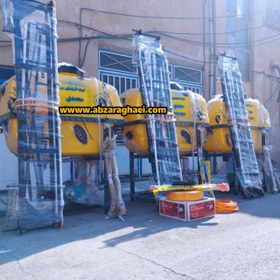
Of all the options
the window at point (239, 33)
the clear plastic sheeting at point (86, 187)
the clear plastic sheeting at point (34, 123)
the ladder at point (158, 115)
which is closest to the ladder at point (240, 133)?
the ladder at point (158, 115)

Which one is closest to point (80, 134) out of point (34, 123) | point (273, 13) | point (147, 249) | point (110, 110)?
point (110, 110)

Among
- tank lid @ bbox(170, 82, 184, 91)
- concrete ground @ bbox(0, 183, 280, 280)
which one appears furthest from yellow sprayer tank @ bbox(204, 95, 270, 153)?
concrete ground @ bbox(0, 183, 280, 280)

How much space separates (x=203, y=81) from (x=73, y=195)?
8156mm

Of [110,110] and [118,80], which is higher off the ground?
[118,80]

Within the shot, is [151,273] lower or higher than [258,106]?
lower

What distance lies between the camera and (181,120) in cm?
779

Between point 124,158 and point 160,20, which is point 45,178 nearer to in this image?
point 124,158

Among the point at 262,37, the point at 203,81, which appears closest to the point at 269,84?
the point at 262,37

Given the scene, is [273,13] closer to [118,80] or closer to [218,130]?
[118,80]

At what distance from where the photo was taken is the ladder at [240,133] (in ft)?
27.3

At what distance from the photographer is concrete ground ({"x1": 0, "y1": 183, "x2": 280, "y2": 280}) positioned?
3.62 metres

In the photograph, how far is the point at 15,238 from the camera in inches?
194

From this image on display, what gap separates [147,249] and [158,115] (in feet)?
10.8

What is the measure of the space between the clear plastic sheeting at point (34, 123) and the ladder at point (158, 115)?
80.9 inches
